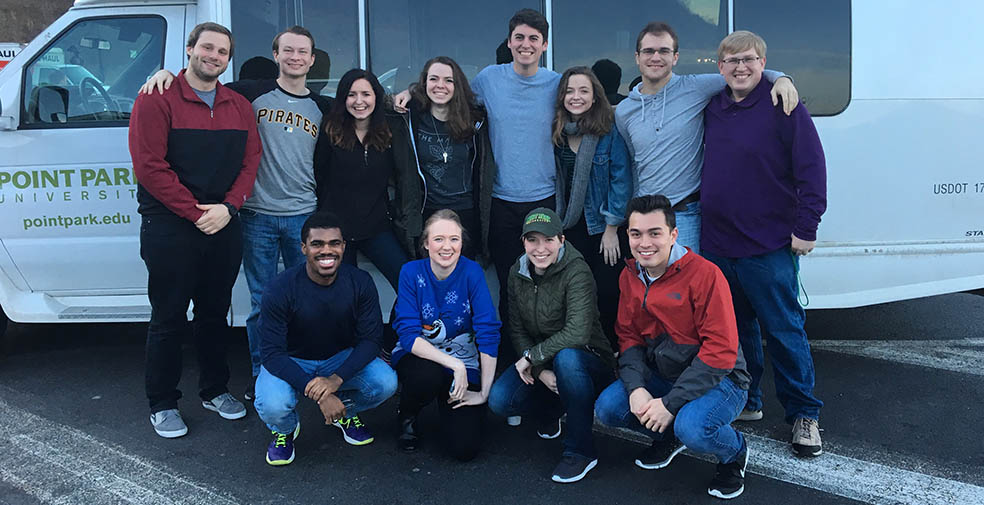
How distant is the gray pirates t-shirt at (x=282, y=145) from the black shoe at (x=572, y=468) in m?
1.81

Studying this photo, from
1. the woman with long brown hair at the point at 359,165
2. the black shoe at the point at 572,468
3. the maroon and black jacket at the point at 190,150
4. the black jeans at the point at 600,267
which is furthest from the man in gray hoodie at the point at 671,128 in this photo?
the maroon and black jacket at the point at 190,150

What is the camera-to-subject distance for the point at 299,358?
11.0ft

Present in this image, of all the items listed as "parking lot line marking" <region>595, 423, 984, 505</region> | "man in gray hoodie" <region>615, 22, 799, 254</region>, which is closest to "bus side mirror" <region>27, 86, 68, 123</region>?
"man in gray hoodie" <region>615, 22, 799, 254</region>

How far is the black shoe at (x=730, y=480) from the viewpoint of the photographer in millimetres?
2875

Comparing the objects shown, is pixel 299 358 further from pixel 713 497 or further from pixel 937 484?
pixel 937 484

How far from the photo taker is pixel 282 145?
3619mm

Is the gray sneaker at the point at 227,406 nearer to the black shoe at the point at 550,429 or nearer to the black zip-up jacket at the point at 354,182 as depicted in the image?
the black zip-up jacket at the point at 354,182

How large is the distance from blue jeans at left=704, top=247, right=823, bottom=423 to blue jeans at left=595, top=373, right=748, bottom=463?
46 centimetres

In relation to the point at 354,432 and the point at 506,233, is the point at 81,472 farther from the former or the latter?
the point at 506,233

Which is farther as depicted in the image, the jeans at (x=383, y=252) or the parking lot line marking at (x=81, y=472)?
the jeans at (x=383, y=252)

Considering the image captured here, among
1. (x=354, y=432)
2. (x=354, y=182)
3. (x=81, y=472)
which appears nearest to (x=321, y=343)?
(x=354, y=432)

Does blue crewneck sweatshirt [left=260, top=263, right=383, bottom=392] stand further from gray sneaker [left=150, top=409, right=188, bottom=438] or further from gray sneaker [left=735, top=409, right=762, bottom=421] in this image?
gray sneaker [left=735, top=409, right=762, bottom=421]

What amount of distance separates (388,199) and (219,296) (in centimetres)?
99

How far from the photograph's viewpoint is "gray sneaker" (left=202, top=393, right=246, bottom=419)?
369cm
